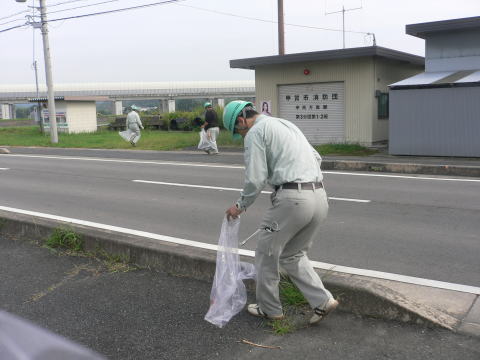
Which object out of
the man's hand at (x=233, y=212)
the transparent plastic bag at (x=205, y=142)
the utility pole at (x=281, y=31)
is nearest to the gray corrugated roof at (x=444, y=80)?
the transparent plastic bag at (x=205, y=142)

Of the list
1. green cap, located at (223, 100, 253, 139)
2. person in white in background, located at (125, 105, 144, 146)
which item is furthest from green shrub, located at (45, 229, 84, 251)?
person in white in background, located at (125, 105, 144, 146)

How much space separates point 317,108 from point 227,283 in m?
15.1

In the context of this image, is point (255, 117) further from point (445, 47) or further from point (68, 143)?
point (68, 143)

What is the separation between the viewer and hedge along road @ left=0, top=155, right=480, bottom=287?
19.4 ft

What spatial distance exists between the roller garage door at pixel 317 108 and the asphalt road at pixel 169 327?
45.9ft

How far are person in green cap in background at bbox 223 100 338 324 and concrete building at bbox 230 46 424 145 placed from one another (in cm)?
1388

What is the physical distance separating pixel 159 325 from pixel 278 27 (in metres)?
18.7

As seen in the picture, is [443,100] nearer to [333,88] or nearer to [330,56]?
[330,56]

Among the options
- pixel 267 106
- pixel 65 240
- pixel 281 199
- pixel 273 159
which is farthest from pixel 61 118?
pixel 281 199

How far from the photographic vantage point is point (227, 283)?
426cm

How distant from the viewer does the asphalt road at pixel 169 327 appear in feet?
12.1

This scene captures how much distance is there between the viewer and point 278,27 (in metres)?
21.3

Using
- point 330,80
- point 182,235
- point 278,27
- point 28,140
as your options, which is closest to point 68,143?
point 28,140

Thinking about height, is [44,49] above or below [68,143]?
above
